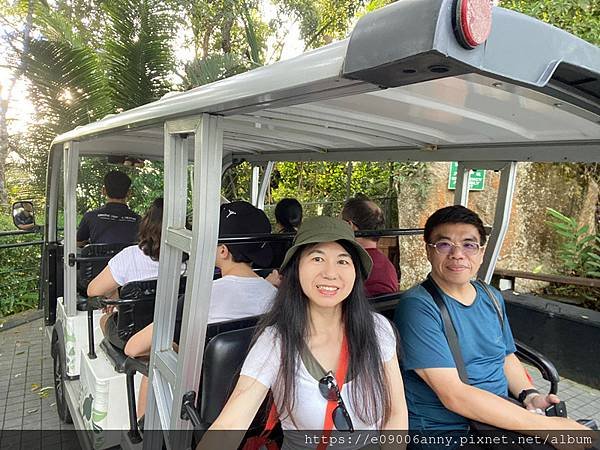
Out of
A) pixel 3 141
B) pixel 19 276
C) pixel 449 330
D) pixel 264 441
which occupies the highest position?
pixel 3 141

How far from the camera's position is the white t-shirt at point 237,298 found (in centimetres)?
200

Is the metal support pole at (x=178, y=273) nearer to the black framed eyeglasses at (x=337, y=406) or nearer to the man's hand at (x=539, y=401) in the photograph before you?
the black framed eyeglasses at (x=337, y=406)

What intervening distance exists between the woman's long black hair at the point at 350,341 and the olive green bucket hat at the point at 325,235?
2 centimetres

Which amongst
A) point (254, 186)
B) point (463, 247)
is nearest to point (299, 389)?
point (463, 247)

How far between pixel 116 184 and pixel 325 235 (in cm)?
289

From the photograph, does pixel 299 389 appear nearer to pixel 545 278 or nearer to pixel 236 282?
pixel 236 282

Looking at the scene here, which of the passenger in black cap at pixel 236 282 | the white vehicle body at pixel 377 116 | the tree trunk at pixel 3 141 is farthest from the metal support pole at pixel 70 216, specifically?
the tree trunk at pixel 3 141

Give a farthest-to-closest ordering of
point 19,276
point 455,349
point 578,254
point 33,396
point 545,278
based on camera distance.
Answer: point 19,276 < point 578,254 < point 545,278 < point 33,396 < point 455,349

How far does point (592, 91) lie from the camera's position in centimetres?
102

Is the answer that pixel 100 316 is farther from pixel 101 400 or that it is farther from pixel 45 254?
pixel 45 254

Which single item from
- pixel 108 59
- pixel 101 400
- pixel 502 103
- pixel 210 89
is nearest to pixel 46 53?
pixel 108 59

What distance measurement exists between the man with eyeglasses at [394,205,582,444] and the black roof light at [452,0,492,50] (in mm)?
1349

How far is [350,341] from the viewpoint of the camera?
5.32ft

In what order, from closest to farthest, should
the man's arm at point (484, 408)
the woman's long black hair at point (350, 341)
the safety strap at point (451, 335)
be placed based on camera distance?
the woman's long black hair at point (350, 341) < the man's arm at point (484, 408) < the safety strap at point (451, 335)
